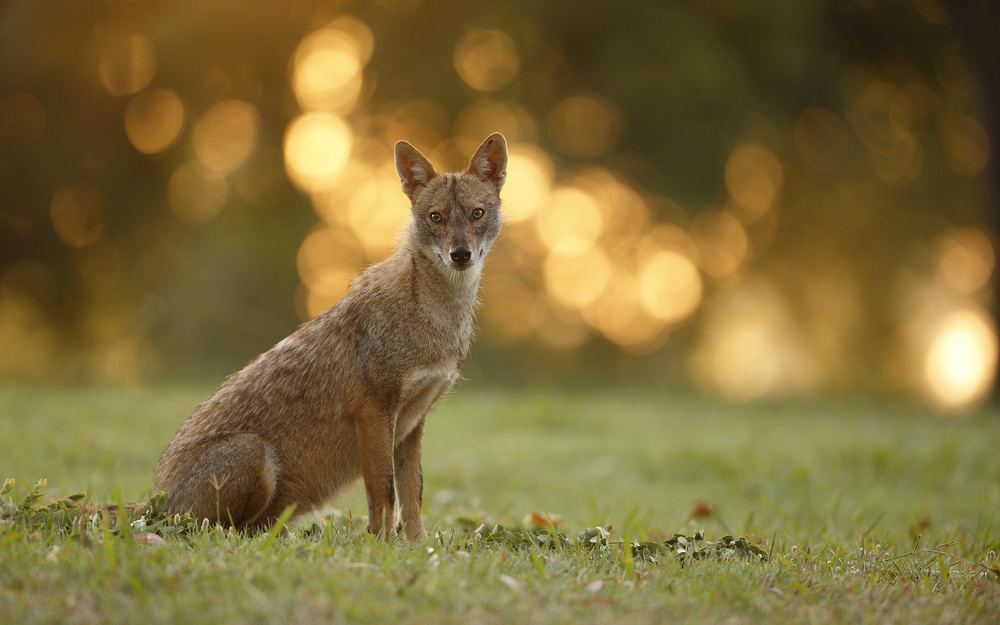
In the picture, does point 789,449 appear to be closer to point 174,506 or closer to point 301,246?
point 174,506

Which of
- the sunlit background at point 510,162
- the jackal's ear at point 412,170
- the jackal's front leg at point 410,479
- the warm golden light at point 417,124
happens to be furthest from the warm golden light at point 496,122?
the jackal's front leg at point 410,479

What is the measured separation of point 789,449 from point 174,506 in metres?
6.92

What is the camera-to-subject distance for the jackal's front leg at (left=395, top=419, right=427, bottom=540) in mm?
4734

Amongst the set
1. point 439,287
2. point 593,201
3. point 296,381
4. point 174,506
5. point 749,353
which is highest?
point 593,201

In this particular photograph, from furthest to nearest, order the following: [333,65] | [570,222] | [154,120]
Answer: [570,222]
[333,65]
[154,120]

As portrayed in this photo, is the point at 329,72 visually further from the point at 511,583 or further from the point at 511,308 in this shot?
the point at 511,583

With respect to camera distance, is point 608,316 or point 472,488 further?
point 608,316

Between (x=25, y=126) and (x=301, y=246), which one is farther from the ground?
(x=25, y=126)

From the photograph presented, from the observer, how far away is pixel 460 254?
15.3 feet

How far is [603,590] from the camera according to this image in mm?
3275

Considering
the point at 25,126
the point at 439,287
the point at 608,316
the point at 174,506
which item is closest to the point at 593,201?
the point at 608,316

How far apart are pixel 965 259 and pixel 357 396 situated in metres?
18.8

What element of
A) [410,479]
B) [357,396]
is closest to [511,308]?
[410,479]

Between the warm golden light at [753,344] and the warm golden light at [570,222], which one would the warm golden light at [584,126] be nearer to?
the warm golden light at [570,222]
